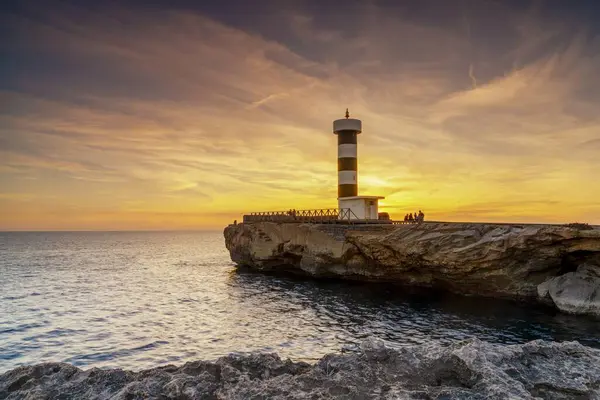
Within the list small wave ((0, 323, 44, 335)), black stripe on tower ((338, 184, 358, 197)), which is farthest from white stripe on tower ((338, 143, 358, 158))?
small wave ((0, 323, 44, 335))

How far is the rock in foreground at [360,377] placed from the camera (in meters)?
6.24

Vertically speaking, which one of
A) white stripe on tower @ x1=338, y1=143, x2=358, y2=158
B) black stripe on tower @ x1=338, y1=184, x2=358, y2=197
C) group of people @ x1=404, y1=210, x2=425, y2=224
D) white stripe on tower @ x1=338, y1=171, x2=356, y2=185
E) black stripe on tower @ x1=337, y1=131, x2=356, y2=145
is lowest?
group of people @ x1=404, y1=210, x2=425, y2=224

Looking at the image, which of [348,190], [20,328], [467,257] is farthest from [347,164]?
[20,328]

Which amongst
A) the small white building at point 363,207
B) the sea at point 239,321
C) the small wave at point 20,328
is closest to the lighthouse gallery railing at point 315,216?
the small white building at point 363,207

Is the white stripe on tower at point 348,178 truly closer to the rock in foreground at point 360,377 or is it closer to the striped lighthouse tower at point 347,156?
the striped lighthouse tower at point 347,156

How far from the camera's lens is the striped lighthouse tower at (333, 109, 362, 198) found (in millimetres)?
44906

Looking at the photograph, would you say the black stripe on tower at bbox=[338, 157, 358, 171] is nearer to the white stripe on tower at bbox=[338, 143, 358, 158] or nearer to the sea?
the white stripe on tower at bbox=[338, 143, 358, 158]

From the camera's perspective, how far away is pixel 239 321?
22.8 metres

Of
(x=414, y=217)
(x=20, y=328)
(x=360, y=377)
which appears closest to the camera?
(x=360, y=377)

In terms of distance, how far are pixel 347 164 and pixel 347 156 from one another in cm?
92

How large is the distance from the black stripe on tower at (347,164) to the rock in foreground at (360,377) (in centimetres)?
3779

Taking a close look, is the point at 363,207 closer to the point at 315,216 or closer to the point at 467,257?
the point at 315,216

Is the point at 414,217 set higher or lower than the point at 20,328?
higher

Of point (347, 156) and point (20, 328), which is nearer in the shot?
point (20, 328)
